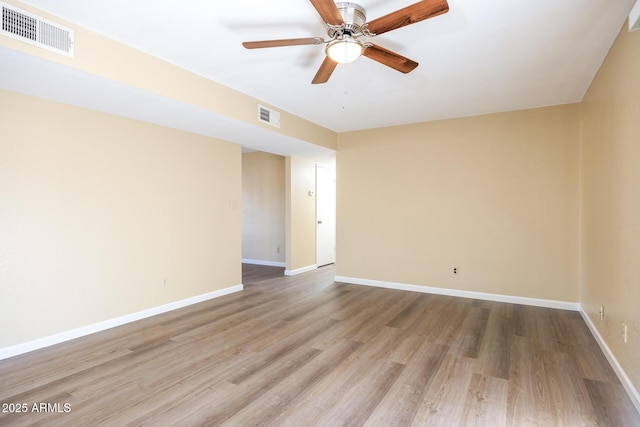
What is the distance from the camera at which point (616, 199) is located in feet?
8.45

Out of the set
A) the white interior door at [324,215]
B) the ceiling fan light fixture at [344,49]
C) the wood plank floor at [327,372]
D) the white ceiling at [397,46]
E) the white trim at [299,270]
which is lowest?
the wood plank floor at [327,372]

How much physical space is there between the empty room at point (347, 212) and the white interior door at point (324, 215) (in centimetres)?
141

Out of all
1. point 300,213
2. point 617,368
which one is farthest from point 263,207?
point 617,368

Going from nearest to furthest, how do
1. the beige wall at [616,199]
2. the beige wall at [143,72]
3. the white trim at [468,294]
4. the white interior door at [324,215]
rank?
1. the beige wall at [616,199]
2. the beige wall at [143,72]
3. the white trim at [468,294]
4. the white interior door at [324,215]

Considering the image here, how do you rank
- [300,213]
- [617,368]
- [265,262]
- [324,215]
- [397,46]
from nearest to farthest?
[617,368] → [397,46] → [300,213] → [324,215] → [265,262]

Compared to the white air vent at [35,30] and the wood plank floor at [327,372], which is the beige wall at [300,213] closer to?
the wood plank floor at [327,372]

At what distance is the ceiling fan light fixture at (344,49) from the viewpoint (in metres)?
2.16

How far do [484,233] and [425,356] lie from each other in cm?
245

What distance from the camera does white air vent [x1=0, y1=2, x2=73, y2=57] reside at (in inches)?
81.6

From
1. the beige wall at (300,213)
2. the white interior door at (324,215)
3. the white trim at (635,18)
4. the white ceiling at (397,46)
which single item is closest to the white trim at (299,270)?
the beige wall at (300,213)

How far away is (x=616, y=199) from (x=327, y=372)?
2613mm

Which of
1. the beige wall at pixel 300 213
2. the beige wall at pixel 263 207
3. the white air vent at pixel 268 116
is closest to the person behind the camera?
the white air vent at pixel 268 116

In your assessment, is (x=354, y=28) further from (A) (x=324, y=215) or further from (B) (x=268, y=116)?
(A) (x=324, y=215)

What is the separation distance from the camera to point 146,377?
8.29 ft
